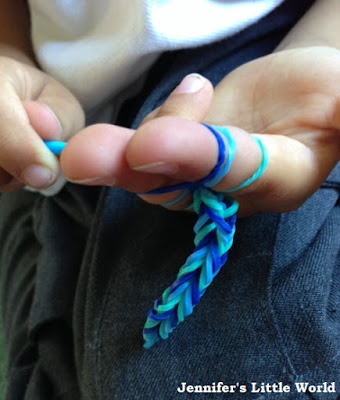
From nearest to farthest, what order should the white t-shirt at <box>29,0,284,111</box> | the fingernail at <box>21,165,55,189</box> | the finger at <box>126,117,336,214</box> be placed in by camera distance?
1. the finger at <box>126,117,336,214</box>
2. the fingernail at <box>21,165,55,189</box>
3. the white t-shirt at <box>29,0,284,111</box>

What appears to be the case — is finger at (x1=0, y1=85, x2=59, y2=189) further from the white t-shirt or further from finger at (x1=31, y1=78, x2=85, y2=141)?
the white t-shirt

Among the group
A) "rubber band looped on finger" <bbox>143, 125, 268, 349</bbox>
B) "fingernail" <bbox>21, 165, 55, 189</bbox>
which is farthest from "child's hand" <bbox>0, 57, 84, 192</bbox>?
"rubber band looped on finger" <bbox>143, 125, 268, 349</bbox>

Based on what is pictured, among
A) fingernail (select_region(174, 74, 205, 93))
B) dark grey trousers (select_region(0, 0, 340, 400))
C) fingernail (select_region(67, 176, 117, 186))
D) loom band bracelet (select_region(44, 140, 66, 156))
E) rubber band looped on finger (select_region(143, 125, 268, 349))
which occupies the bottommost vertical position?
dark grey trousers (select_region(0, 0, 340, 400))

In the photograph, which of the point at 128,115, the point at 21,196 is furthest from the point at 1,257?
the point at 128,115

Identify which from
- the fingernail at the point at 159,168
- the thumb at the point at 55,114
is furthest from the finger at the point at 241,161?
the thumb at the point at 55,114

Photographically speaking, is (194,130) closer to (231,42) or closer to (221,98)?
(221,98)

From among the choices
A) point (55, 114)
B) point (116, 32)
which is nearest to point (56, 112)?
point (55, 114)

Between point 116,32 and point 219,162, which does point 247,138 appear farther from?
point 116,32
